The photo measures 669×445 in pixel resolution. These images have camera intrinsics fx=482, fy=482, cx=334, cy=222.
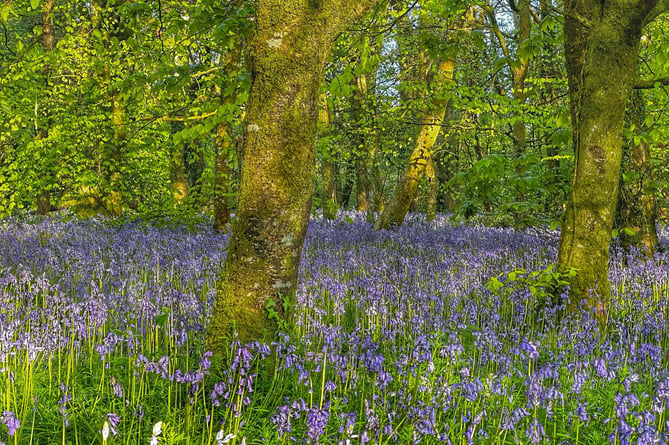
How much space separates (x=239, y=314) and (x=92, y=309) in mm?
1532

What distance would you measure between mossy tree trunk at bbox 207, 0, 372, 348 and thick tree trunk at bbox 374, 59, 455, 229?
8.77 m

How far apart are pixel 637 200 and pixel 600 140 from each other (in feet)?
12.7

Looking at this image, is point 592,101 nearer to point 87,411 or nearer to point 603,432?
point 603,432

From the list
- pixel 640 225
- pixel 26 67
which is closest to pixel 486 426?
pixel 640 225

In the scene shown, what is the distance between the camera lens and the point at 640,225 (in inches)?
326

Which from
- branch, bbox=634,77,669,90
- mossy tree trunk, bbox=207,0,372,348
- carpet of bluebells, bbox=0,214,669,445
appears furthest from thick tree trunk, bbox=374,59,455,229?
mossy tree trunk, bbox=207,0,372,348

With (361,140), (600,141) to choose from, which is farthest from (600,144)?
(361,140)

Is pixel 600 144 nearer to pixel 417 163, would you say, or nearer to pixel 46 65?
pixel 417 163

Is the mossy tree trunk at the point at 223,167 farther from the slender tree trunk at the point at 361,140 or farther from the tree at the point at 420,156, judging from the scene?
the tree at the point at 420,156

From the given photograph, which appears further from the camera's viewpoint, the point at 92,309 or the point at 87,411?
the point at 92,309

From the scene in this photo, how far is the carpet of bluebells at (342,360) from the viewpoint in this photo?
8.68 ft

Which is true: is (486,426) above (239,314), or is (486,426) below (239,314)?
below

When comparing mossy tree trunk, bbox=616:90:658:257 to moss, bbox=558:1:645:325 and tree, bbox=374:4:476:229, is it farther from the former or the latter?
tree, bbox=374:4:476:229

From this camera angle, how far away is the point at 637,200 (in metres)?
8.09
